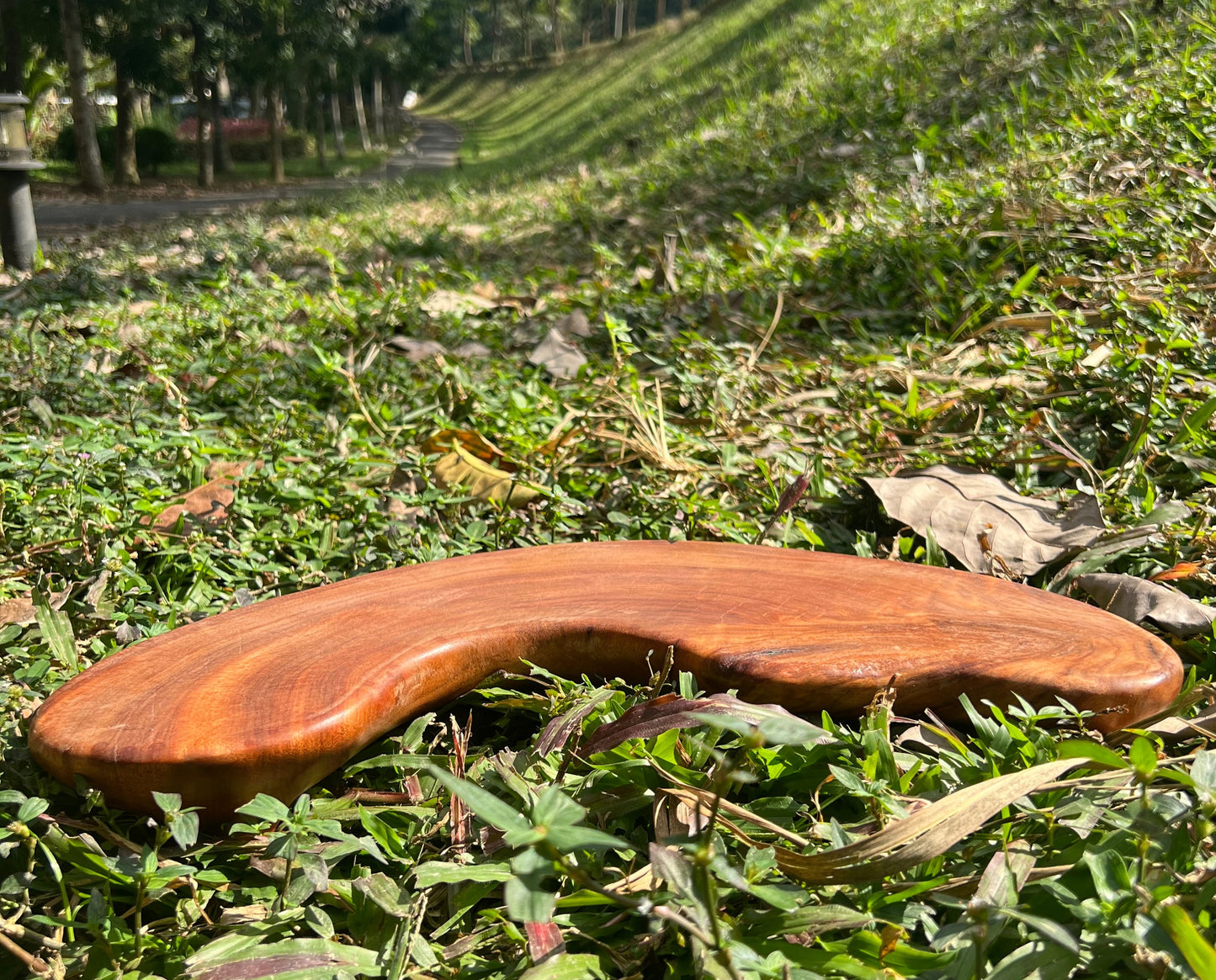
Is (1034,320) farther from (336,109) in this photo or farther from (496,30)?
(496,30)

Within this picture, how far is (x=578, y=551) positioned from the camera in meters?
1.59

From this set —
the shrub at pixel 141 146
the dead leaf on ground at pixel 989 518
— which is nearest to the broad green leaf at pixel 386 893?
the dead leaf on ground at pixel 989 518

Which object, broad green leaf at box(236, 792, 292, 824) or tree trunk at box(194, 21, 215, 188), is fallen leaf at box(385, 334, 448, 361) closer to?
broad green leaf at box(236, 792, 292, 824)

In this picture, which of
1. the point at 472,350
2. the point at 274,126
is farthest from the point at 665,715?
the point at 274,126

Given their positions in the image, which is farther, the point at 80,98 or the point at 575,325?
the point at 80,98

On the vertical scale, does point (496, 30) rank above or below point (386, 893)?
above

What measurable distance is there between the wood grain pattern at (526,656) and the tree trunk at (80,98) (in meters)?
12.8

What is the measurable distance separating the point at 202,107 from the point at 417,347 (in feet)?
55.7

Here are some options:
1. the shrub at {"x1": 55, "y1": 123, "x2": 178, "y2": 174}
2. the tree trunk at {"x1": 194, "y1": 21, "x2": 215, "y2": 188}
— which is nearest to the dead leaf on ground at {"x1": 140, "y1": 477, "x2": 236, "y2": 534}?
the tree trunk at {"x1": 194, "y1": 21, "x2": 215, "y2": 188}

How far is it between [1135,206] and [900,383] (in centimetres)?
118

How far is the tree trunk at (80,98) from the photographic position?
11.4 metres

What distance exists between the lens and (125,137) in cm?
1630

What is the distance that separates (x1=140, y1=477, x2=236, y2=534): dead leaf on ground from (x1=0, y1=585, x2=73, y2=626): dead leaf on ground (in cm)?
23

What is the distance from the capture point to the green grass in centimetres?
97
